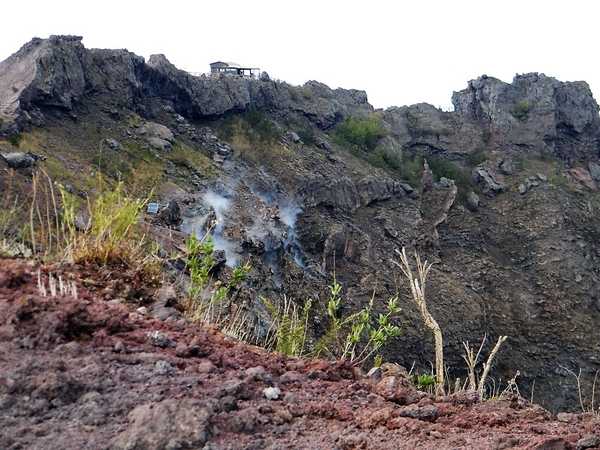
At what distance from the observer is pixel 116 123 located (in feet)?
67.2

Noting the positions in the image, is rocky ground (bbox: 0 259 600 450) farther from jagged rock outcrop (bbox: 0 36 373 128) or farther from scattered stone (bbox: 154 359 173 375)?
jagged rock outcrop (bbox: 0 36 373 128)

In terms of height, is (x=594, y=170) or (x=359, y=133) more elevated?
(x=359, y=133)

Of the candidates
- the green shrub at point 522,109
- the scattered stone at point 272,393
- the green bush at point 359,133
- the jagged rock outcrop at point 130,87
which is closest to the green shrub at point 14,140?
the jagged rock outcrop at point 130,87

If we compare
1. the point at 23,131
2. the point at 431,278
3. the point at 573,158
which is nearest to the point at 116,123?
the point at 23,131

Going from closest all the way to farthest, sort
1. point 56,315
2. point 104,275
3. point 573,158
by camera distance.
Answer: point 56,315 → point 104,275 → point 573,158

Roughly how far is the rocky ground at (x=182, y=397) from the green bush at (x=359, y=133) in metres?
27.3

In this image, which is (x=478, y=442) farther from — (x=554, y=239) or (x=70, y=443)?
(x=554, y=239)

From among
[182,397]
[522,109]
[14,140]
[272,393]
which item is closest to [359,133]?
[522,109]

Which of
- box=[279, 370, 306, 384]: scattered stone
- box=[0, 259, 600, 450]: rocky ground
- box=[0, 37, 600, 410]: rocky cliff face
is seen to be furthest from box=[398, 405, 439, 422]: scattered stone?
box=[0, 37, 600, 410]: rocky cliff face

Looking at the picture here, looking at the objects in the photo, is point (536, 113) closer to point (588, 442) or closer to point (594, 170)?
point (594, 170)

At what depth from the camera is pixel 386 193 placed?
85.8 feet

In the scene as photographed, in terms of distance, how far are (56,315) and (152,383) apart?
16.9 inches

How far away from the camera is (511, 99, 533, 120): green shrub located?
32.5 metres

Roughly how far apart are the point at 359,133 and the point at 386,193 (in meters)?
5.13
